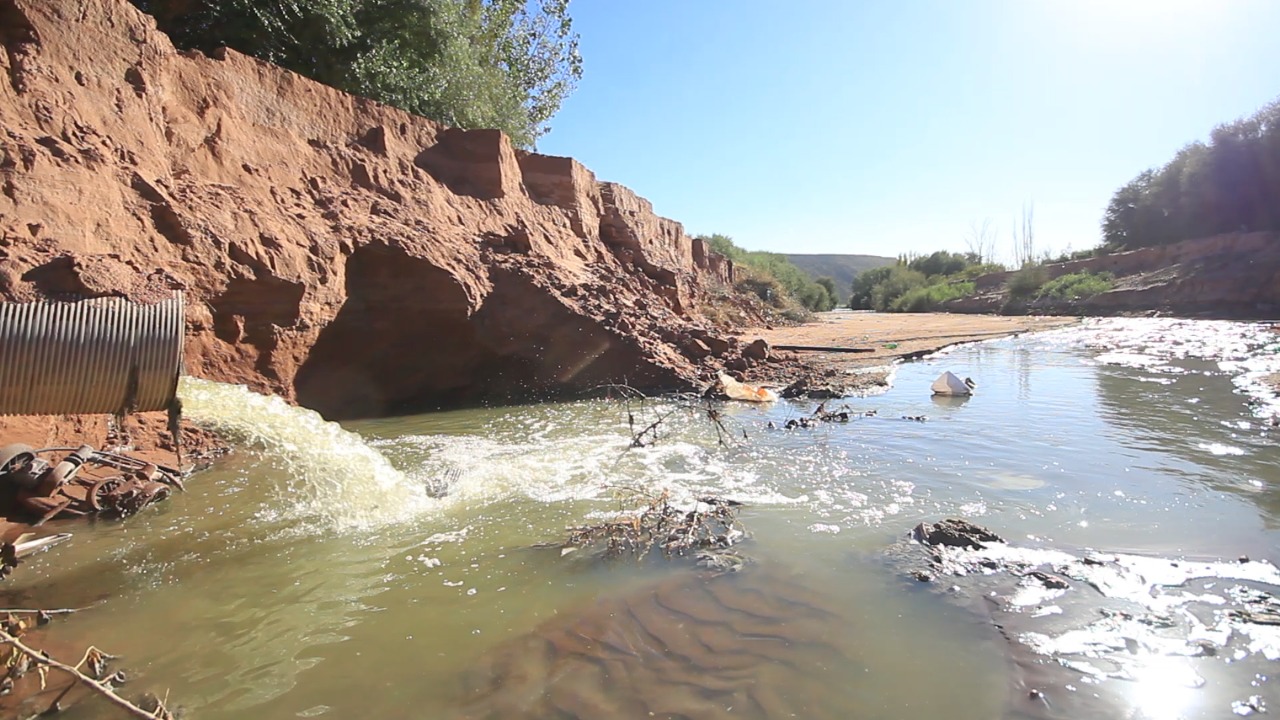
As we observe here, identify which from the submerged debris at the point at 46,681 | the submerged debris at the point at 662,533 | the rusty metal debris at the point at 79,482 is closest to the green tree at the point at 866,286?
the submerged debris at the point at 662,533

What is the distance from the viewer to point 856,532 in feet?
11.9

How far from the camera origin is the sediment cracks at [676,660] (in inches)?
85.2

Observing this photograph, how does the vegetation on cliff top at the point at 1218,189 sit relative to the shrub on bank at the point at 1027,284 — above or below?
above

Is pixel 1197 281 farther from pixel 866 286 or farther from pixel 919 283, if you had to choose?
pixel 866 286

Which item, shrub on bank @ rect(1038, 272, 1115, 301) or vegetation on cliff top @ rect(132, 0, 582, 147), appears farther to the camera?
shrub on bank @ rect(1038, 272, 1115, 301)

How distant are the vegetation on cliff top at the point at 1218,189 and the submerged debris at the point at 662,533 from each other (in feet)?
105

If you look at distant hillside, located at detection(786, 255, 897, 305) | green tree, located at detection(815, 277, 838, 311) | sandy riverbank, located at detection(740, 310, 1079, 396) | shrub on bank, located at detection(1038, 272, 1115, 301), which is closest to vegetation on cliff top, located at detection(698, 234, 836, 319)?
green tree, located at detection(815, 277, 838, 311)

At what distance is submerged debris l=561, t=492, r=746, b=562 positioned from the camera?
3.46 meters

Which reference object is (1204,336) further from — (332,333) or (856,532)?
(332,333)

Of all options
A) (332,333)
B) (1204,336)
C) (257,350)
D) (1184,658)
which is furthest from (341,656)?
(1204,336)

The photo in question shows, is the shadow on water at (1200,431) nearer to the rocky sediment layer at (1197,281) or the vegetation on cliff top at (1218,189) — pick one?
the rocky sediment layer at (1197,281)

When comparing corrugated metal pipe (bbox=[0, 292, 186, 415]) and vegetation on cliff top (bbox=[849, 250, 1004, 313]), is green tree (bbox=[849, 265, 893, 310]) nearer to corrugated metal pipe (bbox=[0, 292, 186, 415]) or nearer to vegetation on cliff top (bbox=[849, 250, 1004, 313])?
vegetation on cliff top (bbox=[849, 250, 1004, 313])

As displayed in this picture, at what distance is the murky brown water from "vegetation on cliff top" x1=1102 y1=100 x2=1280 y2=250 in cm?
2783

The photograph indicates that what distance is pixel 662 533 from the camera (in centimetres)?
364
